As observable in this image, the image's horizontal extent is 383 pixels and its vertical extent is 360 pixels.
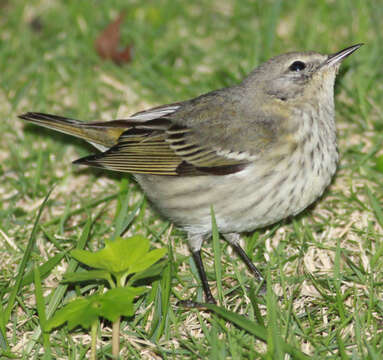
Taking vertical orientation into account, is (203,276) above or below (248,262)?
below

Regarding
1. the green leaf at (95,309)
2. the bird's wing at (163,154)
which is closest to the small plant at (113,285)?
the green leaf at (95,309)

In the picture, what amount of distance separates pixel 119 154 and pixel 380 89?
9.41 feet

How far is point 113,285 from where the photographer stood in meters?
3.75

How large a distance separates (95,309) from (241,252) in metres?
1.40

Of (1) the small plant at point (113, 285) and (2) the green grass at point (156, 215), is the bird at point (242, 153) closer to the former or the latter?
(2) the green grass at point (156, 215)

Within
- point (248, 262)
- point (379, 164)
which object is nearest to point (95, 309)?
point (248, 262)

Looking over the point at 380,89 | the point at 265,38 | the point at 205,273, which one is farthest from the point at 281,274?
the point at 265,38

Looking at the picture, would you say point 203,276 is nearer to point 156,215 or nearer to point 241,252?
point 241,252

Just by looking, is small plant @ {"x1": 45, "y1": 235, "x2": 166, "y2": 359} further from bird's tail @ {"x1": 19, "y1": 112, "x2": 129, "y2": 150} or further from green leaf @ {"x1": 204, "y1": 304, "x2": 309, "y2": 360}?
bird's tail @ {"x1": 19, "y1": 112, "x2": 129, "y2": 150}

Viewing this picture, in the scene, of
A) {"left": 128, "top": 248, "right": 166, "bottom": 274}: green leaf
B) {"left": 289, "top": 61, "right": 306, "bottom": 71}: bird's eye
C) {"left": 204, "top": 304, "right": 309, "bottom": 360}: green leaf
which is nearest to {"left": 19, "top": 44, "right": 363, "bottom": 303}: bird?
{"left": 289, "top": 61, "right": 306, "bottom": 71}: bird's eye

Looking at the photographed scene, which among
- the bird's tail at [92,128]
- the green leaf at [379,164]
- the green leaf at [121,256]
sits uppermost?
the green leaf at [379,164]

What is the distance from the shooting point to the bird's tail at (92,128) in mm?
5059

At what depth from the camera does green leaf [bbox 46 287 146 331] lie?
11.4ft

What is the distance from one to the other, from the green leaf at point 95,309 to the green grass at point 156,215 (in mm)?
338
